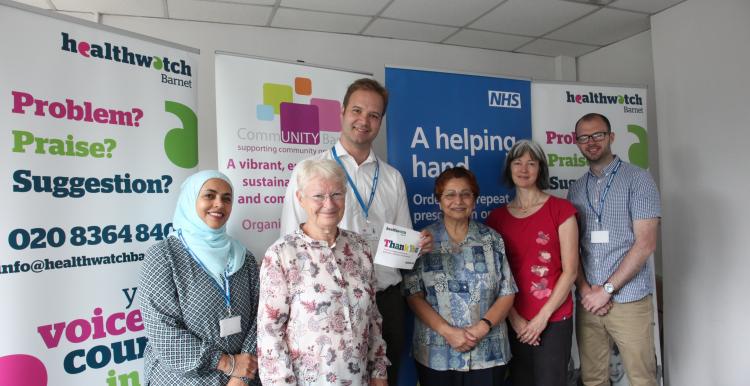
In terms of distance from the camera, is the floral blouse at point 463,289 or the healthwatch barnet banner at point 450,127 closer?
the floral blouse at point 463,289

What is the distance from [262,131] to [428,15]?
77.2 inches

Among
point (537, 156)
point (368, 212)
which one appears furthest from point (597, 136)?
point (368, 212)

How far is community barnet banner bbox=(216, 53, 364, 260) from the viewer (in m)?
2.66

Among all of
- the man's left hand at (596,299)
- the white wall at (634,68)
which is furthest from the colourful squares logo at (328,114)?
the white wall at (634,68)

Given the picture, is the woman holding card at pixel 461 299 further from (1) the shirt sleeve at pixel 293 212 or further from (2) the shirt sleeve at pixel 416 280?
(1) the shirt sleeve at pixel 293 212

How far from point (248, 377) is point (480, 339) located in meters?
1.02

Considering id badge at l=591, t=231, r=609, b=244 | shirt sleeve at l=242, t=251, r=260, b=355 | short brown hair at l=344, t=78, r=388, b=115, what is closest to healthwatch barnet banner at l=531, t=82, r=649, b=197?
id badge at l=591, t=231, r=609, b=244

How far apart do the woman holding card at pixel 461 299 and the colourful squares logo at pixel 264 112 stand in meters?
1.24

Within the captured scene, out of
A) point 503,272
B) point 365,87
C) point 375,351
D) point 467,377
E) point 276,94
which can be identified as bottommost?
point 467,377

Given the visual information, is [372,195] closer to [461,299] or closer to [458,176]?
[458,176]

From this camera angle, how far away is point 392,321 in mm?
2168

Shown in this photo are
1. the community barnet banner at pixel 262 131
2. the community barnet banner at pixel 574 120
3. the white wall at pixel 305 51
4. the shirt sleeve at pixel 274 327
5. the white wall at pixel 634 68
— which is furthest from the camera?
the white wall at pixel 634 68

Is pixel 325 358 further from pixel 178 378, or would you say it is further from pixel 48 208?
pixel 48 208

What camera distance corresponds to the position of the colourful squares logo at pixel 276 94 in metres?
2.75
